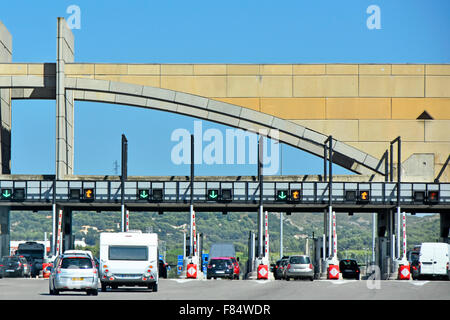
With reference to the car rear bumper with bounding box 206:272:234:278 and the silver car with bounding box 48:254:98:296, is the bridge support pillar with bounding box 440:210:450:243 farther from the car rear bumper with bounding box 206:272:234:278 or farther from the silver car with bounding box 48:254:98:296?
the silver car with bounding box 48:254:98:296

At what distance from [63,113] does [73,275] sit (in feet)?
124

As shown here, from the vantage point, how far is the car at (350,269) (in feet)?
201

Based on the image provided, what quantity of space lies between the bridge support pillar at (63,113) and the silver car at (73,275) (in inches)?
1376

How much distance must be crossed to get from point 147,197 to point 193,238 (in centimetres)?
543

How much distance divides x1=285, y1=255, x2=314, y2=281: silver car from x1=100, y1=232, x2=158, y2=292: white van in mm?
16950

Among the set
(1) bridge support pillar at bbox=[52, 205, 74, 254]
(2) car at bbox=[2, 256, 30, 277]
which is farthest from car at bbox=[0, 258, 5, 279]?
(1) bridge support pillar at bbox=[52, 205, 74, 254]

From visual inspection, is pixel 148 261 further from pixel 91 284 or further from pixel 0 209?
pixel 0 209

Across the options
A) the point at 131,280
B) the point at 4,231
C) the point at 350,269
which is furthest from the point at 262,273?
the point at 4,231

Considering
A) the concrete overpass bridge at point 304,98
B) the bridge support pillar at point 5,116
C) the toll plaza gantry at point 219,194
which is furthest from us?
the bridge support pillar at point 5,116

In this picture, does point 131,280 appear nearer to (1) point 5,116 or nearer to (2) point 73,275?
(2) point 73,275

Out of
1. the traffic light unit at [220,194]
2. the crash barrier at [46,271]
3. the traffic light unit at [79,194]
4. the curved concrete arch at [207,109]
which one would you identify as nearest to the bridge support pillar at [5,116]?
the curved concrete arch at [207,109]

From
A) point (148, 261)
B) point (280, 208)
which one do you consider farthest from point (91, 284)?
point (280, 208)

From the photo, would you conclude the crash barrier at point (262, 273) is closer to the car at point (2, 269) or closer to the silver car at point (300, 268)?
the silver car at point (300, 268)

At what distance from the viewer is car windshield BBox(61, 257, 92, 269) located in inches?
1350
